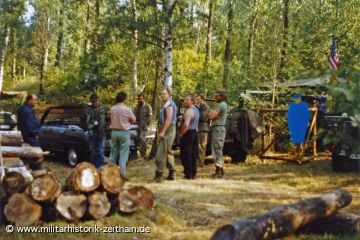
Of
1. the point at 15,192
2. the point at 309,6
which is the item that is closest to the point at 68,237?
the point at 15,192

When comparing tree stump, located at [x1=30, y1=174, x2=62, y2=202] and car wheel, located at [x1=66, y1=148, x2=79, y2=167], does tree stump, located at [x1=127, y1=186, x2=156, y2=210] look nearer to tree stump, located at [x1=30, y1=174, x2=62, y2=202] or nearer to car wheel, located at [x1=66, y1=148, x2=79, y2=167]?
tree stump, located at [x1=30, y1=174, x2=62, y2=202]

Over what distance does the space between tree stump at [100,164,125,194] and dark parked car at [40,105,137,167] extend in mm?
5014

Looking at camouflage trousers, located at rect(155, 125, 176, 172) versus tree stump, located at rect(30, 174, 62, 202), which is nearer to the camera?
tree stump, located at rect(30, 174, 62, 202)

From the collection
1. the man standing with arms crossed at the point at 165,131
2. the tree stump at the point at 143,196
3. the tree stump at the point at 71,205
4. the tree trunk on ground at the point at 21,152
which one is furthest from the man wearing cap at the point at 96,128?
the tree stump at the point at 71,205

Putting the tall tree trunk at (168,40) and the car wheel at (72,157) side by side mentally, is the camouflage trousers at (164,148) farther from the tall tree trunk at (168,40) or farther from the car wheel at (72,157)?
the tall tree trunk at (168,40)

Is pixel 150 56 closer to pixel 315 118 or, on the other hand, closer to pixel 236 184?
pixel 315 118

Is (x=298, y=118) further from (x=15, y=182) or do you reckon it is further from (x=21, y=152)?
(x=15, y=182)

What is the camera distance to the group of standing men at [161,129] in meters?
9.17

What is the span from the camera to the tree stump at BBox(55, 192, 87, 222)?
6.27 m

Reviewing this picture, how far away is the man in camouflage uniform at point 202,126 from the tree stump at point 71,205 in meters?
5.44

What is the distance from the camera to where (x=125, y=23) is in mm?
14070

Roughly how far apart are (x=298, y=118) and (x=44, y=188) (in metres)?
7.50

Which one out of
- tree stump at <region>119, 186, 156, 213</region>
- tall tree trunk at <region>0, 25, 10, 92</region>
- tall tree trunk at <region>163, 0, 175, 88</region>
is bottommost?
tree stump at <region>119, 186, 156, 213</region>

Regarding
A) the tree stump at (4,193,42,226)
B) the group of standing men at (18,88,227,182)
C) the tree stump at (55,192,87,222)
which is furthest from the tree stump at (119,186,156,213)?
the group of standing men at (18,88,227,182)
